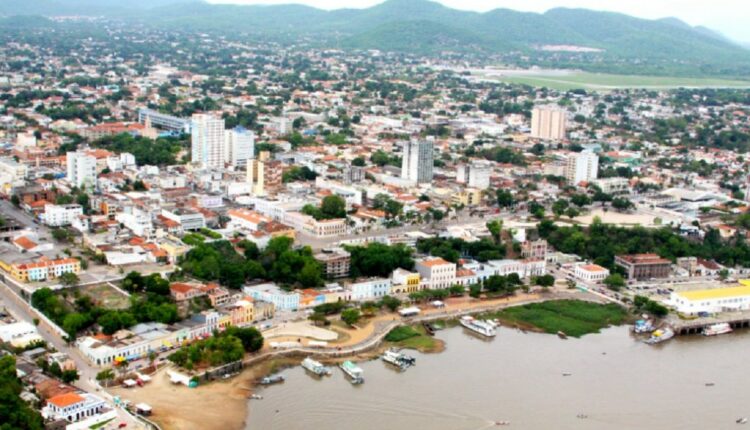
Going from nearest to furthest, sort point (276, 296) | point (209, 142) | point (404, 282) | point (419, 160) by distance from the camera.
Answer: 1. point (276, 296)
2. point (404, 282)
3. point (419, 160)
4. point (209, 142)

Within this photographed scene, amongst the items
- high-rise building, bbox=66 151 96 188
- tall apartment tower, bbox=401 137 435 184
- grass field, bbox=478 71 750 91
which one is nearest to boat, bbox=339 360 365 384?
high-rise building, bbox=66 151 96 188

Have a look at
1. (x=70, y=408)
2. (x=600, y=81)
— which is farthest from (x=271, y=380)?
(x=600, y=81)

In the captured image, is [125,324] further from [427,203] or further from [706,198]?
[706,198]

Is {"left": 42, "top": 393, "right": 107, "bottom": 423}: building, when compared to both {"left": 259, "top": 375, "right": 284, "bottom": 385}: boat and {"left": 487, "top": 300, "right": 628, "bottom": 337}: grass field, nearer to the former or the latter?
{"left": 259, "top": 375, "right": 284, "bottom": 385}: boat

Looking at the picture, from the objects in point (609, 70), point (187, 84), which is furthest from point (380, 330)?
point (609, 70)

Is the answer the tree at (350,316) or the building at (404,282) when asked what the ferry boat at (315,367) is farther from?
the building at (404,282)

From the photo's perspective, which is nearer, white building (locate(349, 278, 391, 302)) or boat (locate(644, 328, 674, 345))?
boat (locate(644, 328, 674, 345))

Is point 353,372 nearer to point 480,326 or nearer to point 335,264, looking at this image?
point 480,326
